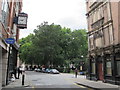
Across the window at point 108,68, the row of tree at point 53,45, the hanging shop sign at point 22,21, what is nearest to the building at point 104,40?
the window at point 108,68

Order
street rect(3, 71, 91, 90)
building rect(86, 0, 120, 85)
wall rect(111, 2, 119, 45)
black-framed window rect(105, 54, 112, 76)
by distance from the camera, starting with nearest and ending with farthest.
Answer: street rect(3, 71, 91, 90) → building rect(86, 0, 120, 85) → wall rect(111, 2, 119, 45) → black-framed window rect(105, 54, 112, 76)

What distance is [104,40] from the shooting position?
19.1 m

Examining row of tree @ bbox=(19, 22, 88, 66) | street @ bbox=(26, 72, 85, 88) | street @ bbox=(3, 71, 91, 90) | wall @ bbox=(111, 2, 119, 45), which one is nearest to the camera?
street @ bbox=(3, 71, 91, 90)

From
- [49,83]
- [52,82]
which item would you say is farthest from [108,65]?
[49,83]

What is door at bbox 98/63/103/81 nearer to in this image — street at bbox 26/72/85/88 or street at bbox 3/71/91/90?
street at bbox 3/71/91/90

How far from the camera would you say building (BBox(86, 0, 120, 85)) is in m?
16.6

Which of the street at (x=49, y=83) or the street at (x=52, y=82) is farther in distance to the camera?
the street at (x=52, y=82)

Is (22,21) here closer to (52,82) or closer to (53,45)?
(52,82)

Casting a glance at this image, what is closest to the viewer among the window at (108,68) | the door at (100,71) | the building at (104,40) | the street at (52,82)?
the street at (52,82)

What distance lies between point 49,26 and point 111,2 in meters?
35.0

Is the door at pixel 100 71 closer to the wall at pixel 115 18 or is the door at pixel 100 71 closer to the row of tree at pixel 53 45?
the wall at pixel 115 18

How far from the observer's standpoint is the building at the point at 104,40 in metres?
16.6

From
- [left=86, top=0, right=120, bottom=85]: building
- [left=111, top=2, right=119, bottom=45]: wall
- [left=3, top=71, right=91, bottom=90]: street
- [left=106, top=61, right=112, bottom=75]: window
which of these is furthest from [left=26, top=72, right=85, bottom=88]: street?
[left=111, top=2, right=119, bottom=45]: wall

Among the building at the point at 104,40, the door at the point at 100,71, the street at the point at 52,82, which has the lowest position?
the street at the point at 52,82
